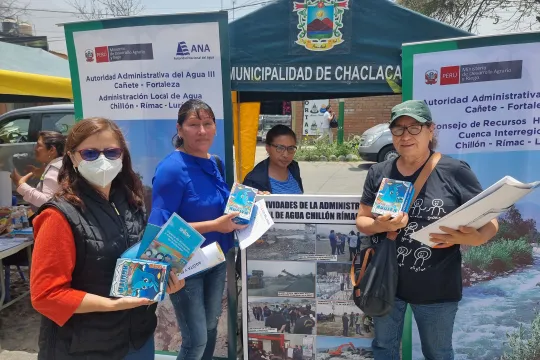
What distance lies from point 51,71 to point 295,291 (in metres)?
5.20

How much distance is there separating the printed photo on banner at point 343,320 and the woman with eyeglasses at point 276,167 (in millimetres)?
791

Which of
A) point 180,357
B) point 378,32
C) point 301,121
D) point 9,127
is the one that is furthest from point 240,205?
point 301,121

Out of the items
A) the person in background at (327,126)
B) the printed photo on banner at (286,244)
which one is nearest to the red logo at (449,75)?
the printed photo on banner at (286,244)

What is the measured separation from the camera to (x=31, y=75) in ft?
14.9

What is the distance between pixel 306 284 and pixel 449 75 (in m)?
1.60

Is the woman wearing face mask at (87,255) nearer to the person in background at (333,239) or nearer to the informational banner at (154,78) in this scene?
the person in background at (333,239)

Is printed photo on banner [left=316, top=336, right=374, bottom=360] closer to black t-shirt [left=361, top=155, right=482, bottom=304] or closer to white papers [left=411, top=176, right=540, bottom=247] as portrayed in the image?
black t-shirt [left=361, top=155, right=482, bottom=304]

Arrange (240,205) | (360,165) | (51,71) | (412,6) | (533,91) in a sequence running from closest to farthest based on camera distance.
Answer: (240,205)
(533,91)
(51,71)
(412,6)
(360,165)

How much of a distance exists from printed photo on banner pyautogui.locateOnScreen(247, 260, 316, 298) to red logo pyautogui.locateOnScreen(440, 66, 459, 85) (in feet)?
4.69

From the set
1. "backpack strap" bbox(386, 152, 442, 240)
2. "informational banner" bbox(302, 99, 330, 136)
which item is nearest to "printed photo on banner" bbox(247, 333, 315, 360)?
"backpack strap" bbox(386, 152, 442, 240)

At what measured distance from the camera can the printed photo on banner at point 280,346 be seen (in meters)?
2.58

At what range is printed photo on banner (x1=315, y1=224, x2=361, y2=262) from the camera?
2.46 meters

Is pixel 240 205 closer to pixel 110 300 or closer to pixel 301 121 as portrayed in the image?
pixel 110 300

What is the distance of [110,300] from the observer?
1.44m
